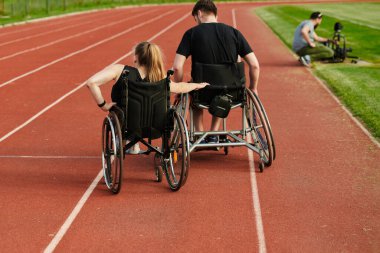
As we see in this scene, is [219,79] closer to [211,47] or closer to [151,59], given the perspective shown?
[211,47]

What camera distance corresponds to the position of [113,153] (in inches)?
291

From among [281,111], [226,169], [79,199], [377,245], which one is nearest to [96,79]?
[79,199]

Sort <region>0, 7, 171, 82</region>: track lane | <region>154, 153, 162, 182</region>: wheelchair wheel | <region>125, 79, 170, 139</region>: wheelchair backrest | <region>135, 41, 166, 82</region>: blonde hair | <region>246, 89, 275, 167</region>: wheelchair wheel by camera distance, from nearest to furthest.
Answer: <region>125, 79, 170, 139</region>: wheelchair backrest → <region>135, 41, 166, 82</region>: blonde hair → <region>154, 153, 162, 182</region>: wheelchair wheel → <region>246, 89, 275, 167</region>: wheelchair wheel → <region>0, 7, 171, 82</region>: track lane

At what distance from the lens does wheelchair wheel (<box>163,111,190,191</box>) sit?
719 cm

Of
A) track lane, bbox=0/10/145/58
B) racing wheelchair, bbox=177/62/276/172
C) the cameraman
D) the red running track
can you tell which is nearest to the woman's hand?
racing wheelchair, bbox=177/62/276/172

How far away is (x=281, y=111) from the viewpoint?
39.9 ft

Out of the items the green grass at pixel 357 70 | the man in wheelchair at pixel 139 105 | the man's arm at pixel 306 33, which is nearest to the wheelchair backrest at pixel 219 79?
the man in wheelchair at pixel 139 105

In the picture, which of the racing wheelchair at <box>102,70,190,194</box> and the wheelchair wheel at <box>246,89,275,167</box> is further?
the wheelchair wheel at <box>246,89,275,167</box>

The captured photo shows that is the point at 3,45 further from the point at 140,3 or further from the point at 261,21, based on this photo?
the point at 140,3

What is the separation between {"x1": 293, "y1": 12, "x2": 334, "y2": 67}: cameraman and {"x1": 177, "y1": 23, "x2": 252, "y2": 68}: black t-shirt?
32.0ft

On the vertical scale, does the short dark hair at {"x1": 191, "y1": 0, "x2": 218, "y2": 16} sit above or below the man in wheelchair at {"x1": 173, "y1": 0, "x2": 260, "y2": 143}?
above

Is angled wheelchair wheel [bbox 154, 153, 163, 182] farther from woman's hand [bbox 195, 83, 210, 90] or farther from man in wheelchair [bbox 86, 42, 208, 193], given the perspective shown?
woman's hand [bbox 195, 83, 210, 90]

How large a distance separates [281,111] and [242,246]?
20.7 ft

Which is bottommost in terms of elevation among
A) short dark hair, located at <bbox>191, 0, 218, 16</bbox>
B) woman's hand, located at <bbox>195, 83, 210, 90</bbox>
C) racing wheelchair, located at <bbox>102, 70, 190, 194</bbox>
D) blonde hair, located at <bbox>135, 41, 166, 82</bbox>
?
racing wheelchair, located at <bbox>102, 70, 190, 194</bbox>
